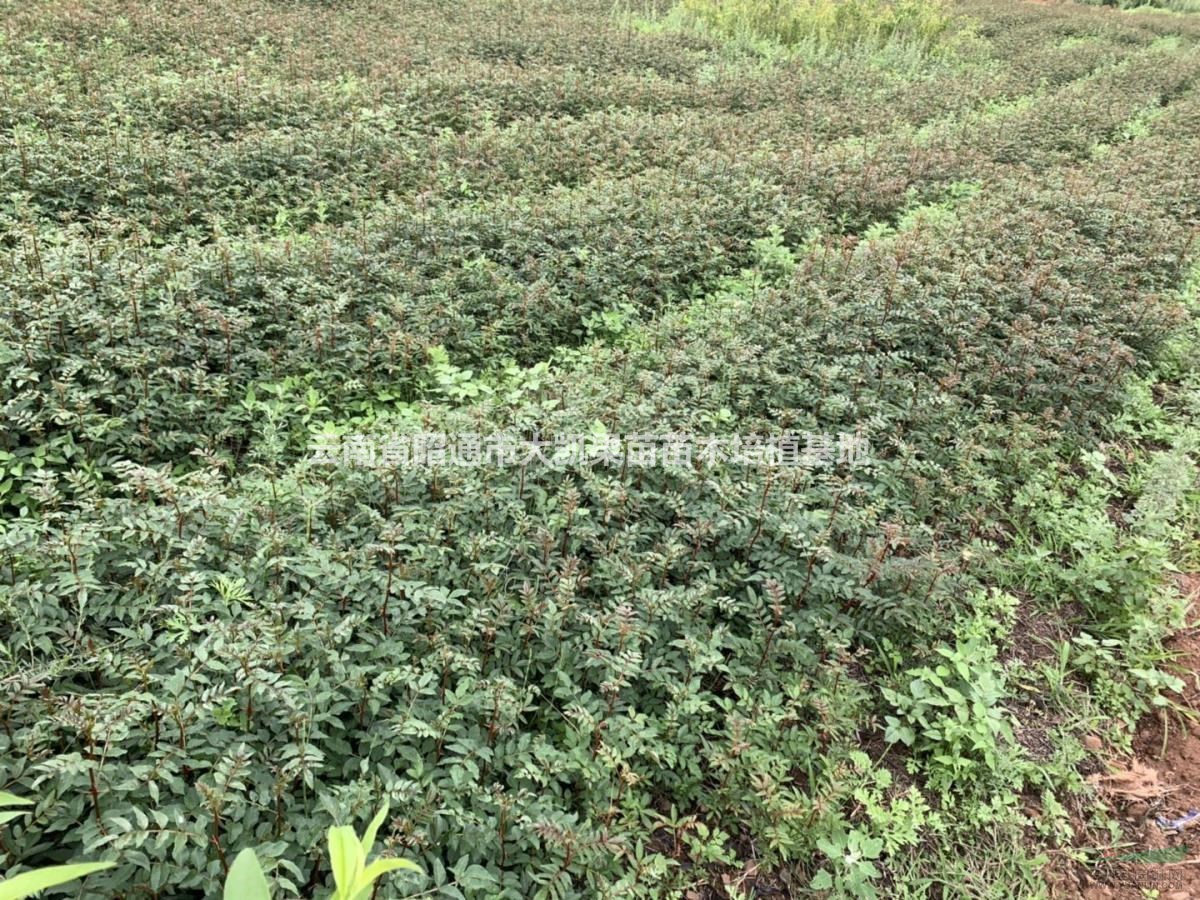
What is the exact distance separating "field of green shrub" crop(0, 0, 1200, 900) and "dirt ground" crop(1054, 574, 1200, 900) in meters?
0.11

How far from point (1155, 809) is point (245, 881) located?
10.5 feet

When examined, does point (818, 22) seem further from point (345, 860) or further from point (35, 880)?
point (35, 880)

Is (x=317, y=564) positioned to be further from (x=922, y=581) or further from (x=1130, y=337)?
(x=1130, y=337)

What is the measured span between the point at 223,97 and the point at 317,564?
648cm

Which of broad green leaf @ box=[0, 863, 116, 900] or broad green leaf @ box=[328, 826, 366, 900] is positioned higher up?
broad green leaf @ box=[0, 863, 116, 900]

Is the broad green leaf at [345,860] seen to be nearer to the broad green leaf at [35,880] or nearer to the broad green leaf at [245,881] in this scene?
the broad green leaf at [245,881]

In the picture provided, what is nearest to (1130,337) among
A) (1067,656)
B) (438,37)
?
(1067,656)

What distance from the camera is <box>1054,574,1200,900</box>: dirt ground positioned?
8.43ft

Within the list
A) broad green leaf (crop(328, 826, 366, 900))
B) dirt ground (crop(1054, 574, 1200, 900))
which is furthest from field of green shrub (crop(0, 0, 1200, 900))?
broad green leaf (crop(328, 826, 366, 900))

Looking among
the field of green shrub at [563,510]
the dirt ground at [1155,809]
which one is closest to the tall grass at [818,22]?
the field of green shrub at [563,510]

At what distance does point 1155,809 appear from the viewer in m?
2.80

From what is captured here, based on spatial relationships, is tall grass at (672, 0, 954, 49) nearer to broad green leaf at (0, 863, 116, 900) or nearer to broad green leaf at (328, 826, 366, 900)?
broad green leaf at (328, 826, 366, 900)

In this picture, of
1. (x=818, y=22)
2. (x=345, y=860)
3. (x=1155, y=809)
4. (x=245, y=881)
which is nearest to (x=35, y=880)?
(x=245, y=881)

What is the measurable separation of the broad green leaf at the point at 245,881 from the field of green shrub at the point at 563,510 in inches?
36.8
